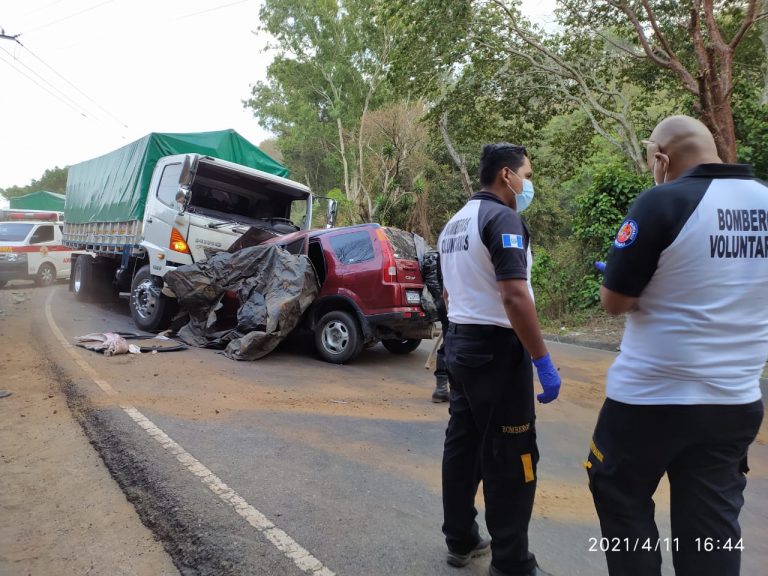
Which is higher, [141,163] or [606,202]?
[141,163]

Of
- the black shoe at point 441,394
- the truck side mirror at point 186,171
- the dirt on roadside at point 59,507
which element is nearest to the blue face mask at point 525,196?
the dirt on roadside at point 59,507

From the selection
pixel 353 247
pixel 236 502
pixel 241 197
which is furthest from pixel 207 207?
pixel 236 502

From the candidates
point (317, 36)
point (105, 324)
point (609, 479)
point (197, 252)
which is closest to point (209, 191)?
point (197, 252)

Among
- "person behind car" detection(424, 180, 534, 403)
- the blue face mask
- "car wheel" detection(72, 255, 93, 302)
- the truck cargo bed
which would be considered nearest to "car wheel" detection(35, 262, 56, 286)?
the truck cargo bed

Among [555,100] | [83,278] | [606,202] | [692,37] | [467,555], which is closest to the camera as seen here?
[467,555]

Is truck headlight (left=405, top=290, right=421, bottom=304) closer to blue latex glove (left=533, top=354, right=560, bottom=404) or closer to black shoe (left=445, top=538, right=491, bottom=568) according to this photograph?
black shoe (left=445, top=538, right=491, bottom=568)

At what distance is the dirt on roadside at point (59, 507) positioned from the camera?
2381mm

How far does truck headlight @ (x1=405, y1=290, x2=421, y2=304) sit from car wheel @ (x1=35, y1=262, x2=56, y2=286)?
13809 millimetres

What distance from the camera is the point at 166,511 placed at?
9.05 ft

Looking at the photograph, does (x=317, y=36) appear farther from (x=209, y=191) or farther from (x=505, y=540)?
(x=505, y=540)

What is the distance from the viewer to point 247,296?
22.6 feet

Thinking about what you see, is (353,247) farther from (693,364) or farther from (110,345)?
(693,364)

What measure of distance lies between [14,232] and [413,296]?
Answer: 1382 centimetres

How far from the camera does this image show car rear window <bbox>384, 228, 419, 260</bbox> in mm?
6535
